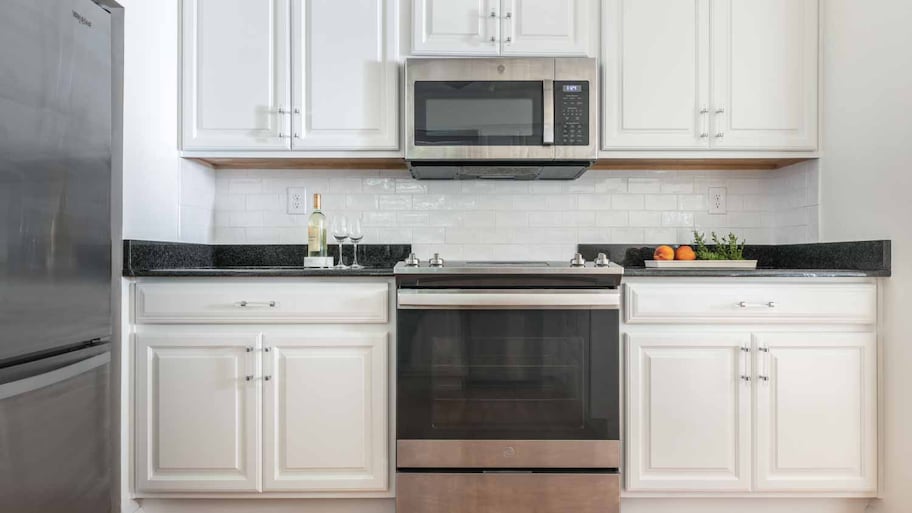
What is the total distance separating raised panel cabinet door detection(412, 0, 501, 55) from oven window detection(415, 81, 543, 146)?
0.18m

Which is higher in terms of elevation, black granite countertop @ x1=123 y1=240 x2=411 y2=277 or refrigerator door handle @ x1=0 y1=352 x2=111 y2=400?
black granite countertop @ x1=123 y1=240 x2=411 y2=277

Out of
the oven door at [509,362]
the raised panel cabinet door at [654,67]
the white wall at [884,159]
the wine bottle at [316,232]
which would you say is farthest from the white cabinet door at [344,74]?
the white wall at [884,159]

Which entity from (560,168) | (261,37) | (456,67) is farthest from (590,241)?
(261,37)

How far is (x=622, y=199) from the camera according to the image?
8.50 ft

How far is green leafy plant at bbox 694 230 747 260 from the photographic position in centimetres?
245

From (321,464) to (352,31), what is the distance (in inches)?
63.7

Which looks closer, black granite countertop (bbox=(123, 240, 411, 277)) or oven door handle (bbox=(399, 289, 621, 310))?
oven door handle (bbox=(399, 289, 621, 310))

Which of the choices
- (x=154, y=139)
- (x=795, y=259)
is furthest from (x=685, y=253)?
(x=154, y=139)

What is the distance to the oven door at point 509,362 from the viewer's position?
6.28 feet

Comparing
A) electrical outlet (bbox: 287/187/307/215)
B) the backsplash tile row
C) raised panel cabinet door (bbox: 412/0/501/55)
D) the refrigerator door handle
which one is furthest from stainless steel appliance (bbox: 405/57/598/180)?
the refrigerator door handle

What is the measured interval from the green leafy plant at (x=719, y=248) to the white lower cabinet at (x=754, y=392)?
0.51m

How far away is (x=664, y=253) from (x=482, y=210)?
0.80 metres

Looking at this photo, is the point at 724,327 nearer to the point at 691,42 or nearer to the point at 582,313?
the point at 582,313

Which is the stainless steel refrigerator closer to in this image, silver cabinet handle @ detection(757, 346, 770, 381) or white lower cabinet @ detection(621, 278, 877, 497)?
white lower cabinet @ detection(621, 278, 877, 497)
